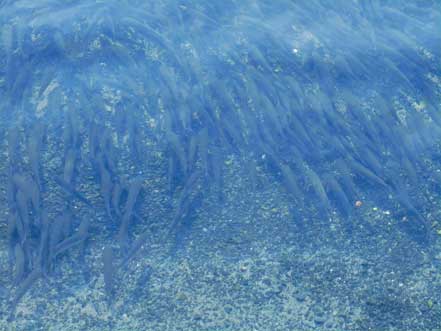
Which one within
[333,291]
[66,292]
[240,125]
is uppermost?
[240,125]

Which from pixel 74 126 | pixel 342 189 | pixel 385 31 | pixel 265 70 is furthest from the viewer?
pixel 385 31

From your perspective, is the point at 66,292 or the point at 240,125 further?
the point at 240,125

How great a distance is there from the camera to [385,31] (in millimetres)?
6570

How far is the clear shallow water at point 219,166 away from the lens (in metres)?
4.22

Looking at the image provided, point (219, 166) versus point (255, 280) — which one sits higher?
point (219, 166)

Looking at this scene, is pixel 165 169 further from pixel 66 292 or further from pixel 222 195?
pixel 66 292

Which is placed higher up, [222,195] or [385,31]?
[385,31]

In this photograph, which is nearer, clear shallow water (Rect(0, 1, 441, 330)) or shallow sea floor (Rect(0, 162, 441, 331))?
shallow sea floor (Rect(0, 162, 441, 331))

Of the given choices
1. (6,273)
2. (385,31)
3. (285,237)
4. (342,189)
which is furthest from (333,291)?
(385,31)

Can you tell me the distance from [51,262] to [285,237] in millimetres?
2103

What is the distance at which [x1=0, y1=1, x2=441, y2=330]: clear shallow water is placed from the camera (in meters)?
4.22

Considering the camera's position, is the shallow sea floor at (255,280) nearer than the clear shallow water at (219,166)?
Yes

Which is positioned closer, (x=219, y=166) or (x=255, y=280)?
(x=255, y=280)

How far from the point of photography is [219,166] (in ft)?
16.5
